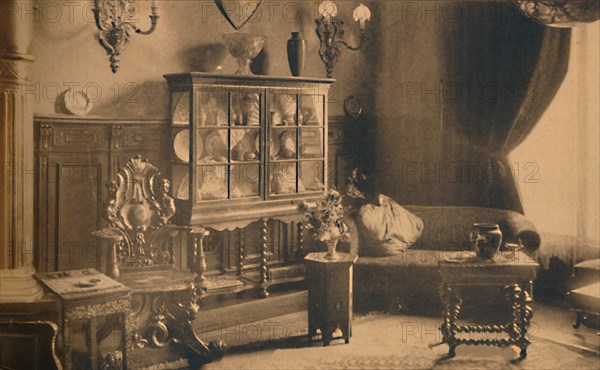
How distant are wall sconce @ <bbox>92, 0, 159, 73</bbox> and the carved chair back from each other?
0.87 m

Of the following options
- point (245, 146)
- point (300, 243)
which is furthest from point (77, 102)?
point (300, 243)

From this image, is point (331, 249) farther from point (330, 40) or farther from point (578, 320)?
point (330, 40)

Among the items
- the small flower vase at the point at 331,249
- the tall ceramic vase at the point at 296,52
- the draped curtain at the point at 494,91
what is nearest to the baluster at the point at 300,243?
the small flower vase at the point at 331,249

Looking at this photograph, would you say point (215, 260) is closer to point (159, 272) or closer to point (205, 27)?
point (159, 272)

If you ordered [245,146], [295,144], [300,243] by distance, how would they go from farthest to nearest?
[300,243], [295,144], [245,146]

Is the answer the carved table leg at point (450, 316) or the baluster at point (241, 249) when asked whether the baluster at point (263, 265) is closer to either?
the baluster at point (241, 249)

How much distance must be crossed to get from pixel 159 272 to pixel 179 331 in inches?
17.4

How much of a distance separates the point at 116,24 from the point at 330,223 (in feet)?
7.21

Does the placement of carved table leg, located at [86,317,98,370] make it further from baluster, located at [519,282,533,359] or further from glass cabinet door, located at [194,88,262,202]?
baluster, located at [519,282,533,359]

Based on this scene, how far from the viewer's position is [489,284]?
4938 millimetres

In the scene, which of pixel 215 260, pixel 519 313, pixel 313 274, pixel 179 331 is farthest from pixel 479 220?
pixel 179 331

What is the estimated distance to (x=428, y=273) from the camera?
226 inches

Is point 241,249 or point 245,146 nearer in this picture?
point 245,146

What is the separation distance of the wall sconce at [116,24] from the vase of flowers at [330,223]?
6.14ft
